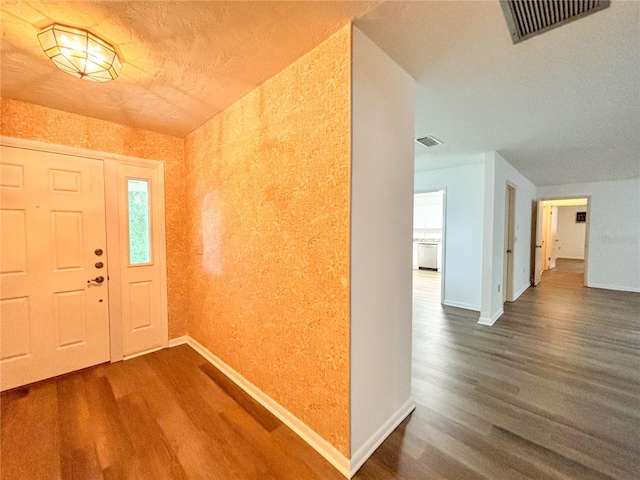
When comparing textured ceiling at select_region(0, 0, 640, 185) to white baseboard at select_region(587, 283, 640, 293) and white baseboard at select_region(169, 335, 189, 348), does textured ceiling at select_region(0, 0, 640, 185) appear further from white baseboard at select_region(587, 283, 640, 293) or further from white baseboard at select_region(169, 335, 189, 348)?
white baseboard at select_region(587, 283, 640, 293)

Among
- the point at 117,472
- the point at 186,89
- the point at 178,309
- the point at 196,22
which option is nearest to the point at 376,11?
the point at 196,22

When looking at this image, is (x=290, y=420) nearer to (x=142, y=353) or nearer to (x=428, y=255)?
(x=142, y=353)

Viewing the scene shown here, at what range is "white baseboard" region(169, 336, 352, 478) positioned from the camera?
145 centimetres

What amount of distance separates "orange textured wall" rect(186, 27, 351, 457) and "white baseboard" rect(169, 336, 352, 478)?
0.05 meters

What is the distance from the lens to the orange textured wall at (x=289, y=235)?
143 centimetres

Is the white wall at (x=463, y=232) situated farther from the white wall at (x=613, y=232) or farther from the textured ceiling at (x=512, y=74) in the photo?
the white wall at (x=613, y=232)

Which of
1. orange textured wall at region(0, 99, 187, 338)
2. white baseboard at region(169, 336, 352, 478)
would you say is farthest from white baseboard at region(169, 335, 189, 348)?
white baseboard at region(169, 336, 352, 478)

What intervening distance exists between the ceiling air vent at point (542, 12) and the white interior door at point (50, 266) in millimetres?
3342

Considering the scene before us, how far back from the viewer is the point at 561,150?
3.33m

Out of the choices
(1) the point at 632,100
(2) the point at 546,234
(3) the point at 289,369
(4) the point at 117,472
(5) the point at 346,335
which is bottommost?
(4) the point at 117,472

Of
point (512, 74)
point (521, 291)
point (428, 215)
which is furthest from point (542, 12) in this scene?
point (428, 215)

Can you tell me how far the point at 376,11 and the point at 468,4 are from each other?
42 centimetres

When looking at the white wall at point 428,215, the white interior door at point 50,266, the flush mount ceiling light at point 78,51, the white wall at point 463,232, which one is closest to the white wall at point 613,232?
the white wall at point 428,215

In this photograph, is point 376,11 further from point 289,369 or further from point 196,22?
point 289,369
